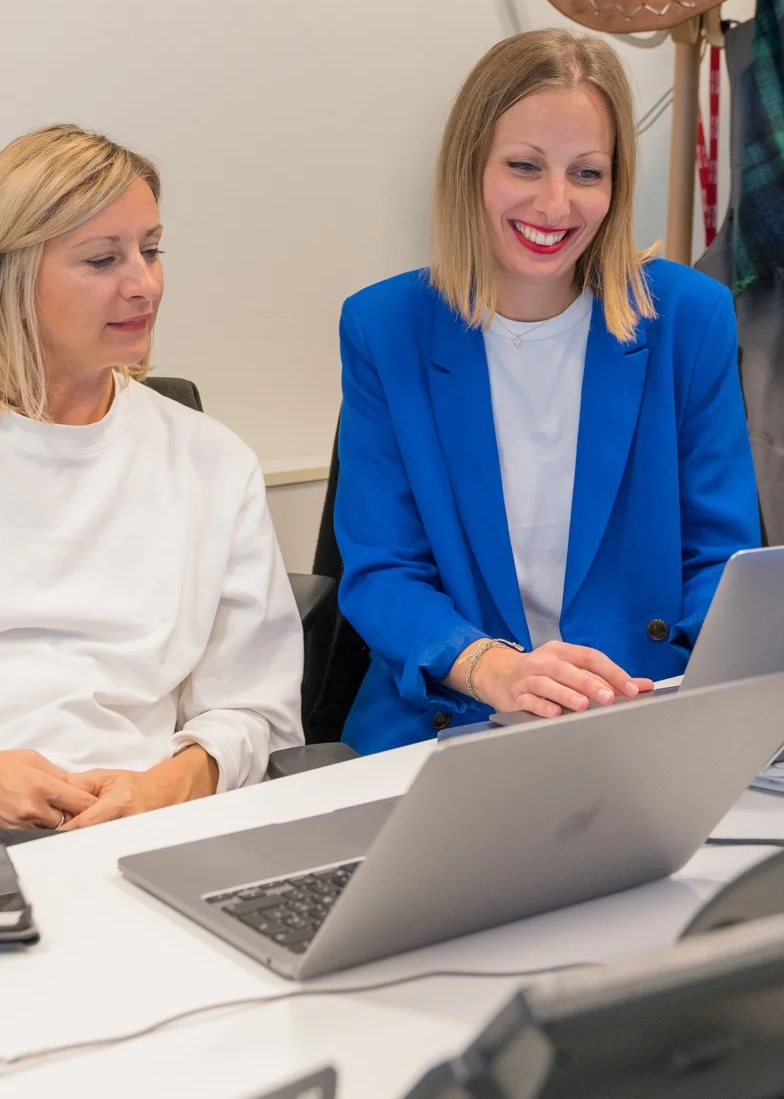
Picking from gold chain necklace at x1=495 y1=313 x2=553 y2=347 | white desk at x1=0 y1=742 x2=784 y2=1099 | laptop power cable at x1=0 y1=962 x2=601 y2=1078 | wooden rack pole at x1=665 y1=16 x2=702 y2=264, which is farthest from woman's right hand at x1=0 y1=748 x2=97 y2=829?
wooden rack pole at x1=665 y1=16 x2=702 y2=264

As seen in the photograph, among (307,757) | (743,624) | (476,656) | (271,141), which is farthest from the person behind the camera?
(271,141)

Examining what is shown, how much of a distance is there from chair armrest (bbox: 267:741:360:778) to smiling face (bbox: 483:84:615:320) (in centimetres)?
76

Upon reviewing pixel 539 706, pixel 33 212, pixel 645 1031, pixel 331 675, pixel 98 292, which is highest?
pixel 33 212

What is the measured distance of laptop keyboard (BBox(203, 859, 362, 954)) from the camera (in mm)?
910

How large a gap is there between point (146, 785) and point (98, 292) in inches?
25.0

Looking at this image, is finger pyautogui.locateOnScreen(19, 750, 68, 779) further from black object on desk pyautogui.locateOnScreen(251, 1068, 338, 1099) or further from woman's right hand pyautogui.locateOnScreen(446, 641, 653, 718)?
black object on desk pyautogui.locateOnScreen(251, 1068, 338, 1099)

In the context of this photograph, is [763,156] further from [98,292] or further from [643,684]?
[643,684]

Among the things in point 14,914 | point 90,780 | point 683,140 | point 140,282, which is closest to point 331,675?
point 90,780

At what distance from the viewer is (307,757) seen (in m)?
1.43

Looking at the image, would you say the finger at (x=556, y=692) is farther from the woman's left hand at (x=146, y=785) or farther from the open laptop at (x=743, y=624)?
the woman's left hand at (x=146, y=785)

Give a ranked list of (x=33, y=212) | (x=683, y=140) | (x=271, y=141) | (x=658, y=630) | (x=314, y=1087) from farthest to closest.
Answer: (x=683, y=140)
(x=271, y=141)
(x=658, y=630)
(x=33, y=212)
(x=314, y=1087)

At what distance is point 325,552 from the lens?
210 cm

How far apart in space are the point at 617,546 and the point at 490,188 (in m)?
0.54

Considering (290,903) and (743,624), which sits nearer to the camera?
(290,903)
